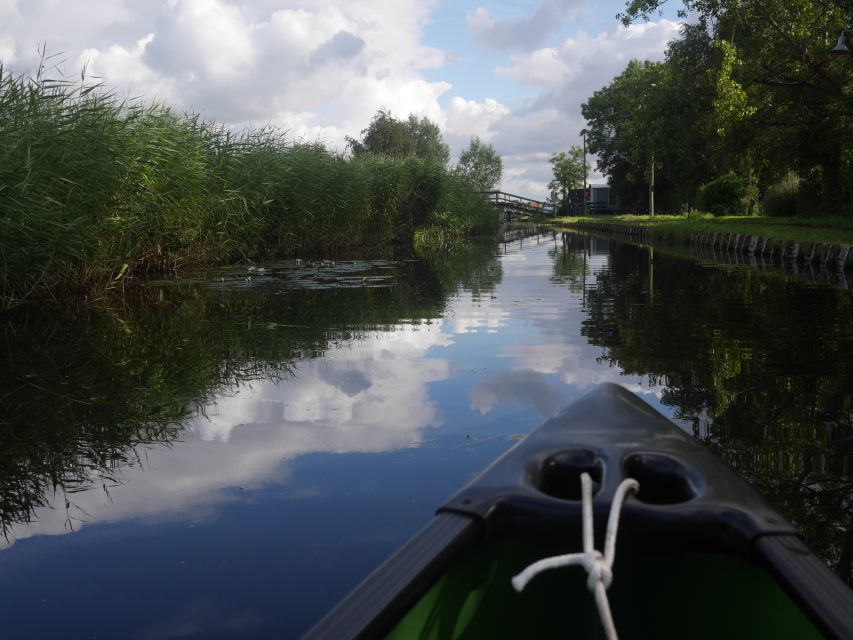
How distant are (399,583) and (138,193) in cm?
906

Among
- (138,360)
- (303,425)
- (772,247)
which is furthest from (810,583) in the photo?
(772,247)

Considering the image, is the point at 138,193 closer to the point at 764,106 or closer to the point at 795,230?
the point at 795,230

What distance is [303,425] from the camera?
3.95 m

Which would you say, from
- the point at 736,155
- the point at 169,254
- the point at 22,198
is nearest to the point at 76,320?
the point at 22,198

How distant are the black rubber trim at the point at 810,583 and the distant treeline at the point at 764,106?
14124 millimetres

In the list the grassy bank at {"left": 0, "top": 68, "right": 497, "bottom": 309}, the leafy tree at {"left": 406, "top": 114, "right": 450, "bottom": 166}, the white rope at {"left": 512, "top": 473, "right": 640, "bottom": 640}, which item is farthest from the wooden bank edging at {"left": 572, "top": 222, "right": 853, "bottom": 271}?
the leafy tree at {"left": 406, "top": 114, "right": 450, "bottom": 166}

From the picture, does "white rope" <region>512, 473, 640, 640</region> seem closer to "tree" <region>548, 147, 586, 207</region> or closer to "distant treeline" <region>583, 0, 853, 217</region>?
"distant treeline" <region>583, 0, 853, 217</region>

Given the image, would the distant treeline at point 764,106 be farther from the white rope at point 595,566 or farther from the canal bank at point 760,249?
the white rope at point 595,566

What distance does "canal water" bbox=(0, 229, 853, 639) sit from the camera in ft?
7.70

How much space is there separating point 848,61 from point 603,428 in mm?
16334

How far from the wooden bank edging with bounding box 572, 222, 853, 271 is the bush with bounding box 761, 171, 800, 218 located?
4871mm

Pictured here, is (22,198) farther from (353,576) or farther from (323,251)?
(323,251)

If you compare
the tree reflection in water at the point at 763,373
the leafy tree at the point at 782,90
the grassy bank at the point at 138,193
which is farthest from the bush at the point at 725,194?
the tree reflection in water at the point at 763,373

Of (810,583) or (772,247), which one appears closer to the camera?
(810,583)
